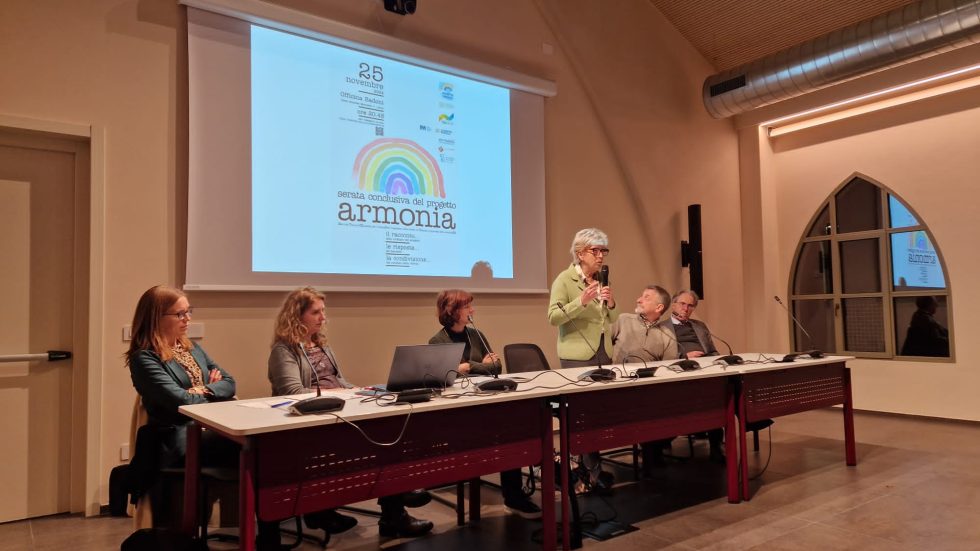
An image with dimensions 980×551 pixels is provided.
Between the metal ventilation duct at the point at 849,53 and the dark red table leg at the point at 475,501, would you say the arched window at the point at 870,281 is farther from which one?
the dark red table leg at the point at 475,501

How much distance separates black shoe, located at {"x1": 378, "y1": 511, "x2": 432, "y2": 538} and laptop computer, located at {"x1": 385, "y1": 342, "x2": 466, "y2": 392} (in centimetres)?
78

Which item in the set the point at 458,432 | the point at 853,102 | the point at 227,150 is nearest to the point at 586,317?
the point at 458,432

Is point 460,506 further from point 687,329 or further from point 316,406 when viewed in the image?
point 687,329

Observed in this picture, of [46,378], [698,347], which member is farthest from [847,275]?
[46,378]

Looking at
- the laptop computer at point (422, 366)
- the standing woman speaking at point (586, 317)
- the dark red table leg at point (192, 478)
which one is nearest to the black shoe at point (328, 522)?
the dark red table leg at point (192, 478)

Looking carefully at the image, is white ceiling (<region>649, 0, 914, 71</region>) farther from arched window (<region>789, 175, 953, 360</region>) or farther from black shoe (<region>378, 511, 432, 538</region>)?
black shoe (<region>378, 511, 432, 538</region>)

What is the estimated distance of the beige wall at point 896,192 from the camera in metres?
5.65

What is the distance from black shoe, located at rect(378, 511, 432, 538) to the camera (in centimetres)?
291

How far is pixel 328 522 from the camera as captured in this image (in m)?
2.95

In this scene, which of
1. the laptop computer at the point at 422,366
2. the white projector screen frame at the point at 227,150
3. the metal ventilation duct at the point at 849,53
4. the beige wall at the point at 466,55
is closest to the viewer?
the laptop computer at the point at 422,366

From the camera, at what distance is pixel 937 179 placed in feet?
19.2

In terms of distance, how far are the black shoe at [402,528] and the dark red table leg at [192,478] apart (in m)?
0.93

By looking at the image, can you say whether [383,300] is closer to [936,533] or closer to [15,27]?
[15,27]

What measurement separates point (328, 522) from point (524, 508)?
3.17 feet
